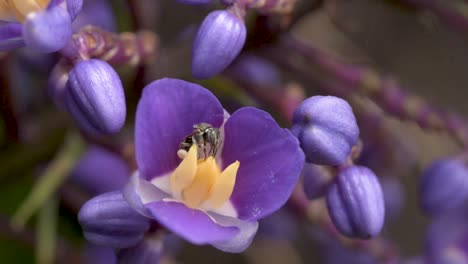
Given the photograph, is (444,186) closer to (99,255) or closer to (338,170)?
(338,170)

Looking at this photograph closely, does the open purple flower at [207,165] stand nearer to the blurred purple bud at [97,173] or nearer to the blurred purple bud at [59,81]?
the blurred purple bud at [59,81]

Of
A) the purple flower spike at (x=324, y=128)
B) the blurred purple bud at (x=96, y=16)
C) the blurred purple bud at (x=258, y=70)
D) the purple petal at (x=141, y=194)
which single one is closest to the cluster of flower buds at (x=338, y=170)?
the purple flower spike at (x=324, y=128)

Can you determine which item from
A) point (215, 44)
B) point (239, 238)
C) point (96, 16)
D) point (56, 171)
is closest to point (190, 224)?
point (239, 238)

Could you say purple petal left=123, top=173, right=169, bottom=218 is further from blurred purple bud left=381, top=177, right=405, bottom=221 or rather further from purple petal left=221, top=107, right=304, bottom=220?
blurred purple bud left=381, top=177, right=405, bottom=221

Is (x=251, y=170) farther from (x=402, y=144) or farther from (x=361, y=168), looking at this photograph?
(x=402, y=144)

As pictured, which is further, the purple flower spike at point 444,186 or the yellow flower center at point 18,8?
the purple flower spike at point 444,186

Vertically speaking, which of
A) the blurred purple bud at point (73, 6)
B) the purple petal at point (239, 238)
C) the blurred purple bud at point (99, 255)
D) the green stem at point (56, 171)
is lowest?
the blurred purple bud at point (99, 255)

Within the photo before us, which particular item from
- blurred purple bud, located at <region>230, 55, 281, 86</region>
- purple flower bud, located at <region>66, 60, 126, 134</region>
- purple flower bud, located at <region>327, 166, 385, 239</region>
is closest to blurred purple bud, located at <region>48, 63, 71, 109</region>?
purple flower bud, located at <region>66, 60, 126, 134</region>

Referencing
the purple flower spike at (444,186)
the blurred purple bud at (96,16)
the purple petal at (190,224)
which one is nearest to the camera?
the purple petal at (190,224)
